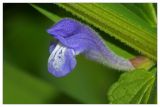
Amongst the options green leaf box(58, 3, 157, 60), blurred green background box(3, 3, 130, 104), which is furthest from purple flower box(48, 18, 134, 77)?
blurred green background box(3, 3, 130, 104)

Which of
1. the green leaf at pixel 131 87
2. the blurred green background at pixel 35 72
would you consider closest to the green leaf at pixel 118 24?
the green leaf at pixel 131 87

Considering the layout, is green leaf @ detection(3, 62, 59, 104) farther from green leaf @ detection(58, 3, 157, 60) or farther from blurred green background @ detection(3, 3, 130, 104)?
green leaf @ detection(58, 3, 157, 60)

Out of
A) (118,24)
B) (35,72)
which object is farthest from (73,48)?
(35,72)

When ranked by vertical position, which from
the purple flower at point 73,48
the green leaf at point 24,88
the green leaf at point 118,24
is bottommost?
the green leaf at point 24,88

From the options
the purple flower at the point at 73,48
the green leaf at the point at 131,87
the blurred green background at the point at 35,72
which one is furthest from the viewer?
the blurred green background at the point at 35,72

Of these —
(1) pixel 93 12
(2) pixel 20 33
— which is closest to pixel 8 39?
(2) pixel 20 33

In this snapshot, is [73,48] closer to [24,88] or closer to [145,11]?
[145,11]

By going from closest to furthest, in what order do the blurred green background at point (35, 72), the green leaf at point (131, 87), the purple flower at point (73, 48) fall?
the green leaf at point (131, 87) → the purple flower at point (73, 48) → the blurred green background at point (35, 72)

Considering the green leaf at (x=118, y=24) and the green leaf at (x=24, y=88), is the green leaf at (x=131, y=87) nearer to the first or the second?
the green leaf at (x=118, y=24)
